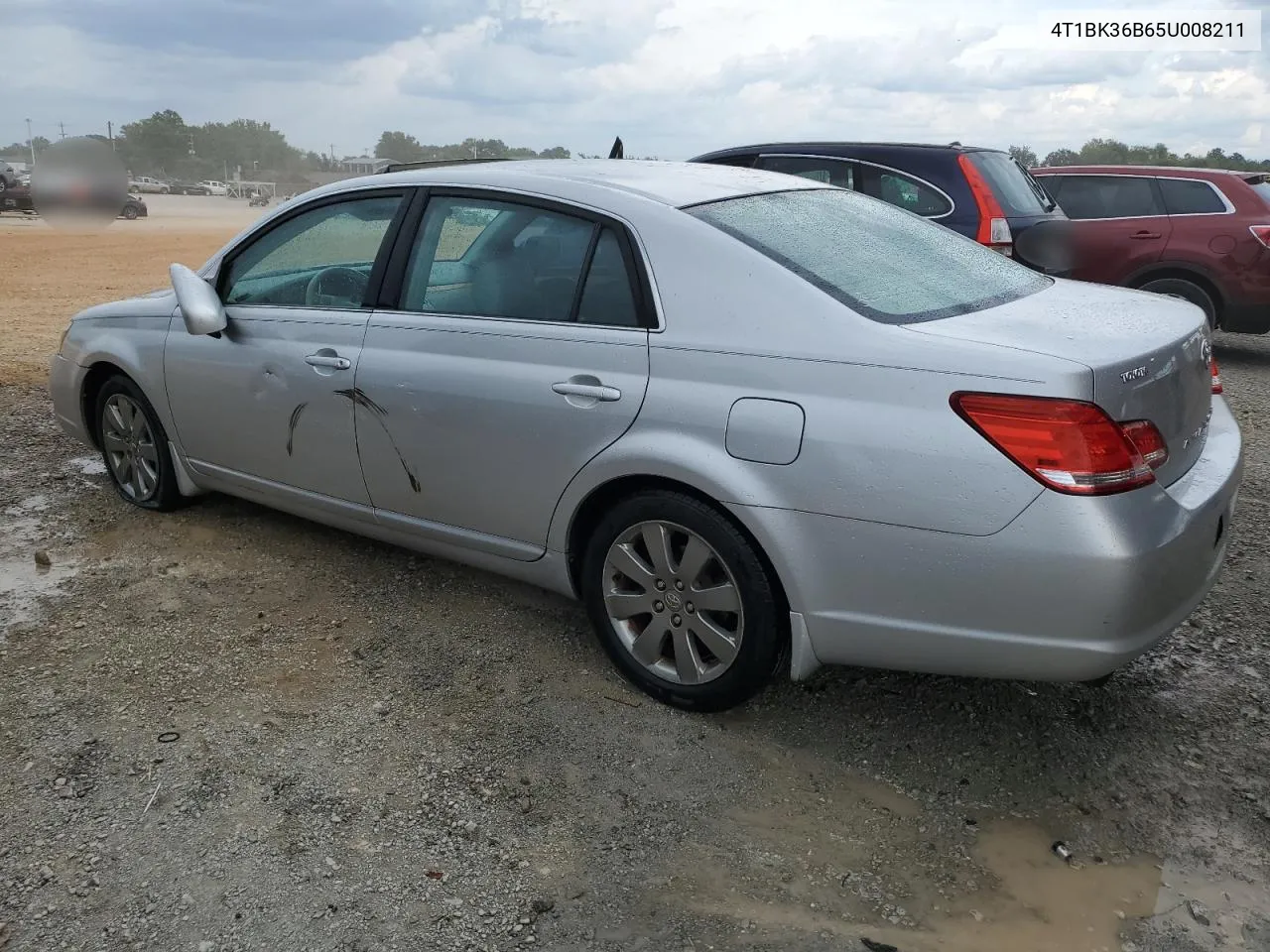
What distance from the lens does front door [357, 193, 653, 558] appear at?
3.22m

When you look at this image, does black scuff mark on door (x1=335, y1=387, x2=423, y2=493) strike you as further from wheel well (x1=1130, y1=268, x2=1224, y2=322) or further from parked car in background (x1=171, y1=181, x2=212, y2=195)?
parked car in background (x1=171, y1=181, x2=212, y2=195)

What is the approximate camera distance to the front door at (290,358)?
12.8 ft

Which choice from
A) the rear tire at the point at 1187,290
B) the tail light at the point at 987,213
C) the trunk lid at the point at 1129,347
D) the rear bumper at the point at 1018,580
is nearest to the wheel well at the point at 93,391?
the rear bumper at the point at 1018,580

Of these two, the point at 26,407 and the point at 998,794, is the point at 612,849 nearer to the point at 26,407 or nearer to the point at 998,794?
the point at 998,794

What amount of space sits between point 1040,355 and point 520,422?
1.54m

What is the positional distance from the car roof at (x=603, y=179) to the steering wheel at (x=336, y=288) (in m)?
0.33

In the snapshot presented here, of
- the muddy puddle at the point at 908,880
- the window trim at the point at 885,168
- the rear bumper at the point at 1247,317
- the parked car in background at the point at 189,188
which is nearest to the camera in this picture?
the muddy puddle at the point at 908,880

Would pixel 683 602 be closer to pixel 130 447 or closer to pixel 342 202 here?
pixel 342 202

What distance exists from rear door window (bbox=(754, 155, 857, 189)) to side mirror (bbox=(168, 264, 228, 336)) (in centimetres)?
521

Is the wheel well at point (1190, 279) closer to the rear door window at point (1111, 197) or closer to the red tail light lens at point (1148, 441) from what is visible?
the rear door window at point (1111, 197)

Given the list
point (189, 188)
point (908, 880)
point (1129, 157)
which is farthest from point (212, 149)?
point (908, 880)

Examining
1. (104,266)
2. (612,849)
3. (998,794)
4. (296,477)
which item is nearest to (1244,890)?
(998,794)

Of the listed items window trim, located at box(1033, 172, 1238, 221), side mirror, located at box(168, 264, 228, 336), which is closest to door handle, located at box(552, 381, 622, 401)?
side mirror, located at box(168, 264, 228, 336)

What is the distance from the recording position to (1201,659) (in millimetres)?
3582
